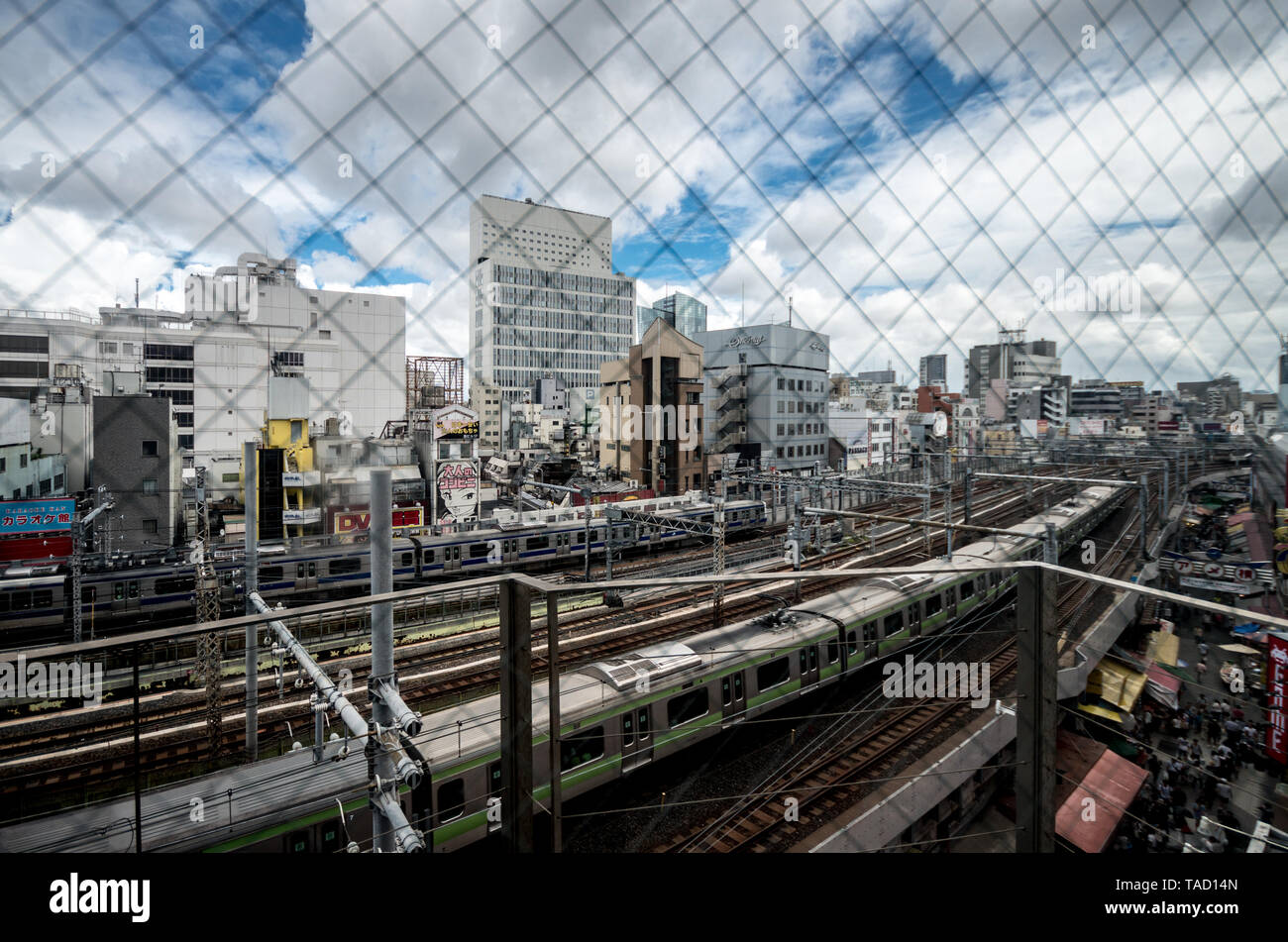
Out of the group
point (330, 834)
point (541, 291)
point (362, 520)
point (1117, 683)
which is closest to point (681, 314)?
point (541, 291)

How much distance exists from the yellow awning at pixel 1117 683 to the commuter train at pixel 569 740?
1.83 m

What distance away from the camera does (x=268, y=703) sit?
497 centimetres

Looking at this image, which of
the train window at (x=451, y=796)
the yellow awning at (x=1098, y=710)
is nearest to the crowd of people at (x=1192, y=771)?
the yellow awning at (x=1098, y=710)

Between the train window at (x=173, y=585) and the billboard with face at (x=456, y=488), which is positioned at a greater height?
the billboard with face at (x=456, y=488)

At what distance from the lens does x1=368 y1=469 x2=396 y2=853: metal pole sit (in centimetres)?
190

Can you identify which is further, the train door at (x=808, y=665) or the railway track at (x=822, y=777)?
the train door at (x=808, y=665)

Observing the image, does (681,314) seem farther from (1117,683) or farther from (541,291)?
(1117,683)

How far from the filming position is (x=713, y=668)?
160 inches

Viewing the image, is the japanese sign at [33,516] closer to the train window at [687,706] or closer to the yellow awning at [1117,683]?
the train window at [687,706]

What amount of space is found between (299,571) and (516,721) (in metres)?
8.56

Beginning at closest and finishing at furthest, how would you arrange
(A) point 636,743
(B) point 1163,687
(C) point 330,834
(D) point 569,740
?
(C) point 330,834
(D) point 569,740
(A) point 636,743
(B) point 1163,687

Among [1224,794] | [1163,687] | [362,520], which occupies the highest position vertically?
[362,520]

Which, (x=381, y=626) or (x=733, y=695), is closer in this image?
(x=381, y=626)

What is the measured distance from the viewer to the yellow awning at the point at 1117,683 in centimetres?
654
